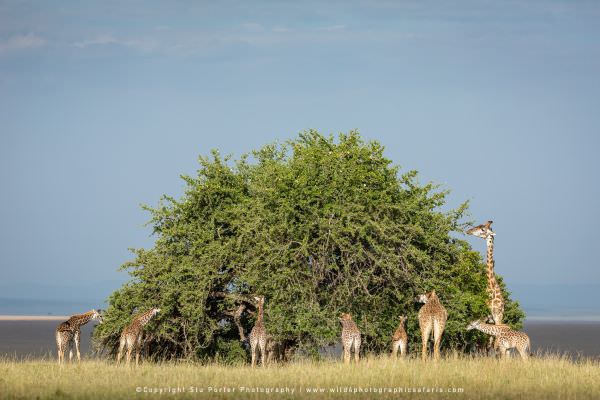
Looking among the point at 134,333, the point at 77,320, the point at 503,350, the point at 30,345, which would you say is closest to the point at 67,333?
the point at 77,320

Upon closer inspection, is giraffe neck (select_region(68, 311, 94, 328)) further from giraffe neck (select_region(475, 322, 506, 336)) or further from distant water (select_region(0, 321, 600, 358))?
giraffe neck (select_region(475, 322, 506, 336))

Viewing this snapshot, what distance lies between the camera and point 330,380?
28.4m

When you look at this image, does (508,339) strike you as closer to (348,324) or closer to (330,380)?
(348,324)

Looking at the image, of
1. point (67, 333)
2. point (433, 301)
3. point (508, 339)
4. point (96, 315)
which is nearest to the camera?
point (433, 301)

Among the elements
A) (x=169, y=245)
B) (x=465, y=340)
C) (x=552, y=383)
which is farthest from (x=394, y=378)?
(x=169, y=245)

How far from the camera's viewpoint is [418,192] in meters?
39.7

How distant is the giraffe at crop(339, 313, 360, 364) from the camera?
34.0 metres

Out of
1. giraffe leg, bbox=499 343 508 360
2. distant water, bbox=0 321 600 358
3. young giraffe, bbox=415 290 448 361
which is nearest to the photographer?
young giraffe, bbox=415 290 448 361

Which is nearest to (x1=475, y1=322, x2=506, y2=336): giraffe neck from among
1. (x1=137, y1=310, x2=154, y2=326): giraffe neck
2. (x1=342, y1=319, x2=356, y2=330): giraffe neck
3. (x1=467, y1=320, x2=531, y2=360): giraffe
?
(x1=467, y1=320, x2=531, y2=360): giraffe

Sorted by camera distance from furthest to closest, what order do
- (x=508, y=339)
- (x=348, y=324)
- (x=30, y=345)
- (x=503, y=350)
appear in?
(x=30, y=345)
(x=503, y=350)
(x=348, y=324)
(x=508, y=339)

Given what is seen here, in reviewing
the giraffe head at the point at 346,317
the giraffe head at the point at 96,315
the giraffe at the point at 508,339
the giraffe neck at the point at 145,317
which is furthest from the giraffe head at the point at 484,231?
the giraffe head at the point at 96,315

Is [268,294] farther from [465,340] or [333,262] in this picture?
[465,340]

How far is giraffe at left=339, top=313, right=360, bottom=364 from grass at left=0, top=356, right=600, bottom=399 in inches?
29.2

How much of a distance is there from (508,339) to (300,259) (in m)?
7.88
